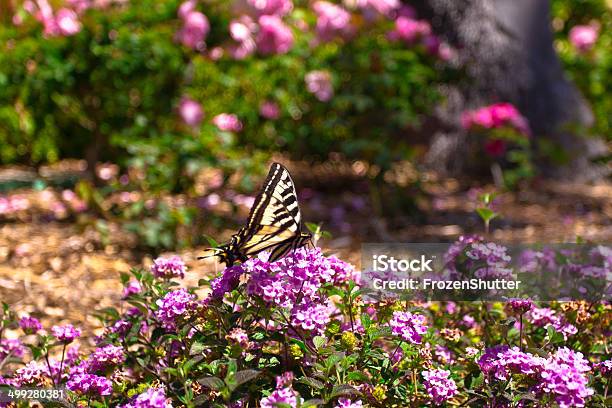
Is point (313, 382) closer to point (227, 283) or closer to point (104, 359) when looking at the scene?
point (227, 283)

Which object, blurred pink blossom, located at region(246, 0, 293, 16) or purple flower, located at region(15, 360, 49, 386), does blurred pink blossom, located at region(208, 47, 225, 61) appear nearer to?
blurred pink blossom, located at region(246, 0, 293, 16)

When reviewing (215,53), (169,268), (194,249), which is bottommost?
(169,268)

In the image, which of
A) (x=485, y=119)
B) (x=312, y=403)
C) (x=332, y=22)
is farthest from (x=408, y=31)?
(x=312, y=403)

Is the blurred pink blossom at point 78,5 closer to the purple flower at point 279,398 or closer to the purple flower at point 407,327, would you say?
the purple flower at point 407,327

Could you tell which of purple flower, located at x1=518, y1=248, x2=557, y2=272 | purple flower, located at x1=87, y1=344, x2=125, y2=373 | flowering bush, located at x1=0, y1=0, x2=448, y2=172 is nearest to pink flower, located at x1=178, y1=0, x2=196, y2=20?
flowering bush, located at x1=0, y1=0, x2=448, y2=172

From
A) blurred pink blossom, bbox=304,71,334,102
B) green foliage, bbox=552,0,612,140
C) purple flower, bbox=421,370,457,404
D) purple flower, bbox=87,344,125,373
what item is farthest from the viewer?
green foliage, bbox=552,0,612,140

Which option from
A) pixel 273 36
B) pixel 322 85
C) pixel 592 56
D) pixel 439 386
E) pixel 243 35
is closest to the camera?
pixel 439 386

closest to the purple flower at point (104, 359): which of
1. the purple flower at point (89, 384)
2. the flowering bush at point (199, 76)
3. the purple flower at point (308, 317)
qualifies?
the purple flower at point (89, 384)
